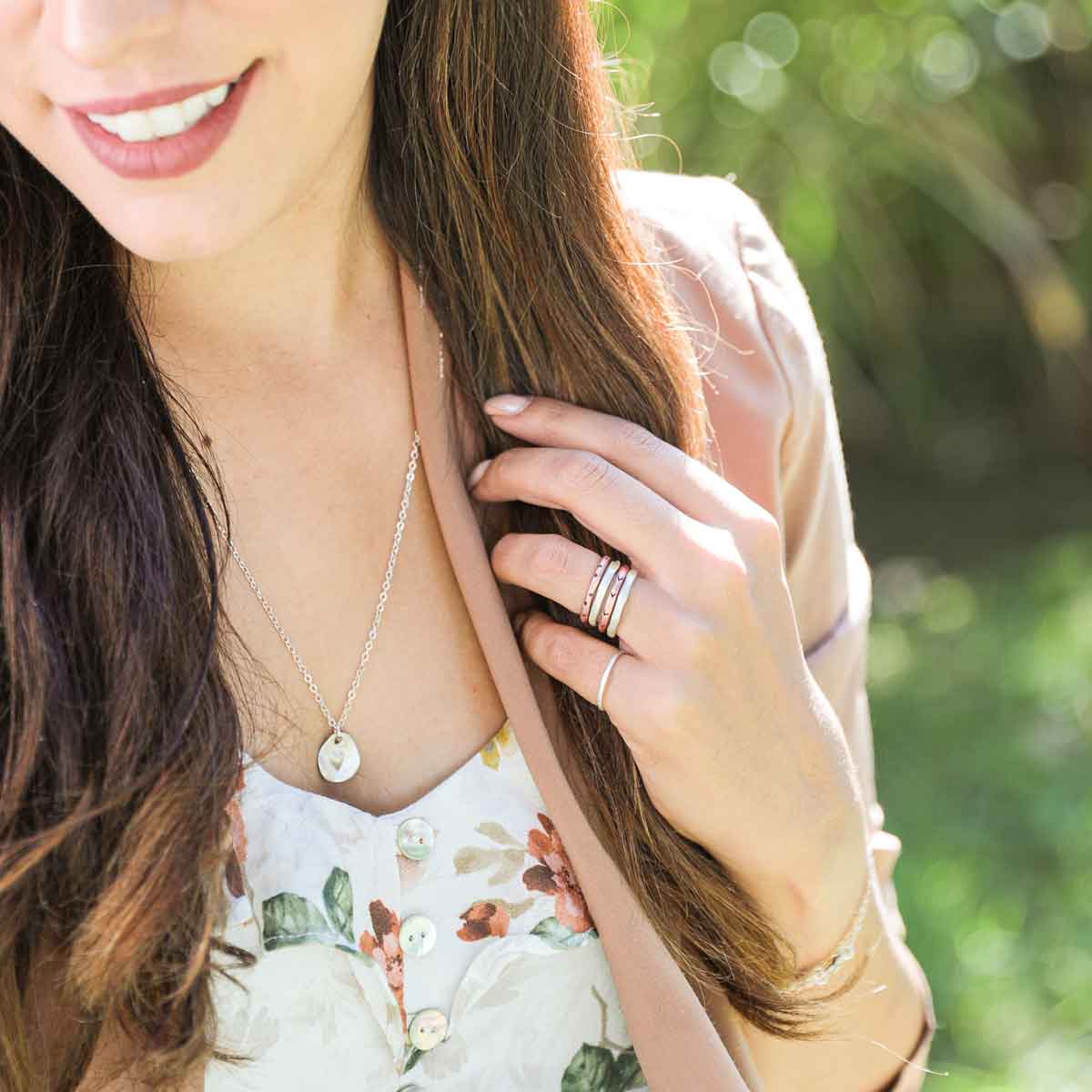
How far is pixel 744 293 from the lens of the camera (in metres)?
1.67

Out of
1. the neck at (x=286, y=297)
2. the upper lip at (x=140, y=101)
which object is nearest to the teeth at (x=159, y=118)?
the upper lip at (x=140, y=101)

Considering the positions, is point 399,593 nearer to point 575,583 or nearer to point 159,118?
point 575,583

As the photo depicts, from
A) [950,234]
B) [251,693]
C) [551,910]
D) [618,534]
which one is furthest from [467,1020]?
[950,234]

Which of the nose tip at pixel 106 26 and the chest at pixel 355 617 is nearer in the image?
the nose tip at pixel 106 26

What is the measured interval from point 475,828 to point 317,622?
0.78ft

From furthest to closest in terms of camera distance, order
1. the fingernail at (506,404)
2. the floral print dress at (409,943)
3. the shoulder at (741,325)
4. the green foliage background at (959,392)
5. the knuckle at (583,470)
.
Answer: the green foliage background at (959,392) < the shoulder at (741,325) < the fingernail at (506,404) < the knuckle at (583,470) < the floral print dress at (409,943)

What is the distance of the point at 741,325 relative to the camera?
64.5 inches

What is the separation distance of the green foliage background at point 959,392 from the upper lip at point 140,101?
156cm

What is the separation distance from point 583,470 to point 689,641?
18 cm

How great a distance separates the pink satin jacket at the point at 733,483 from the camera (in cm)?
134

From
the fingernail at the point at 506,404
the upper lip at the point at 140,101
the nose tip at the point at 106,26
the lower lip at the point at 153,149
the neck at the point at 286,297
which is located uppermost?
the nose tip at the point at 106,26

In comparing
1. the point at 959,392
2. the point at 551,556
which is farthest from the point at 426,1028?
the point at 959,392

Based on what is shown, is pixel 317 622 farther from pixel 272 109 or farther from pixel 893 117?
pixel 893 117

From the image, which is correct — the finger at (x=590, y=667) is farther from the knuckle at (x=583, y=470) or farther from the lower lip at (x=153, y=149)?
the lower lip at (x=153, y=149)
